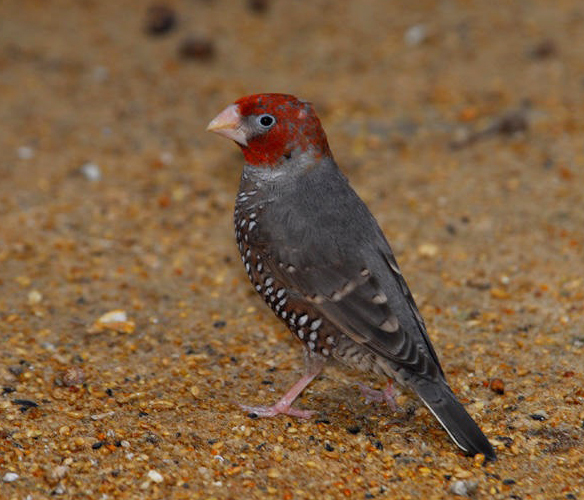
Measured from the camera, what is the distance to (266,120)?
4891 mm

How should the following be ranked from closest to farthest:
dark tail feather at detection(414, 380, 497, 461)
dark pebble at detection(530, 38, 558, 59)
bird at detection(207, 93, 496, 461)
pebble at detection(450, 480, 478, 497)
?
pebble at detection(450, 480, 478, 497)
dark tail feather at detection(414, 380, 497, 461)
bird at detection(207, 93, 496, 461)
dark pebble at detection(530, 38, 558, 59)

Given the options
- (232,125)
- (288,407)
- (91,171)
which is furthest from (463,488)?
(91,171)

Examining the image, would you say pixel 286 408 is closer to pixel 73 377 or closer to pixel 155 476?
pixel 155 476

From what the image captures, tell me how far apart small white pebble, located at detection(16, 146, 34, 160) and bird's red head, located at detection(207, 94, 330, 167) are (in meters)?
3.64

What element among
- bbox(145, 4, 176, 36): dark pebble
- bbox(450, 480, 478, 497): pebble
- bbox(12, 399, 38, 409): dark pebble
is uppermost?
bbox(145, 4, 176, 36): dark pebble

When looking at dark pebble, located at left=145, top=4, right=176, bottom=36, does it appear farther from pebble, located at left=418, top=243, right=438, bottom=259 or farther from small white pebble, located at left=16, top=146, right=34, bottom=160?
pebble, located at left=418, top=243, right=438, bottom=259

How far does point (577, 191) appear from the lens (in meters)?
7.32

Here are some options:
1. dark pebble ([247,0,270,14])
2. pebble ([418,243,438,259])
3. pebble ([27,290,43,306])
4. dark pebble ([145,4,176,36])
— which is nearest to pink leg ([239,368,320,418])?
pebble ([27,290,43,306])

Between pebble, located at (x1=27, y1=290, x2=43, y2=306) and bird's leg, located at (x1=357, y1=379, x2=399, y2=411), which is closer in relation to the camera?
bird's leg, located at (x1=357, y1=379, x2=399, y2=411)

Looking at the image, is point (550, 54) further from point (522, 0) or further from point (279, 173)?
point (279, 173)

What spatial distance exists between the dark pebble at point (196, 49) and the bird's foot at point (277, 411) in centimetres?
620

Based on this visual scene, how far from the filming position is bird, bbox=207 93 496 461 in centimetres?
444

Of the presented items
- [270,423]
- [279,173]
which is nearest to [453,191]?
[279,173]

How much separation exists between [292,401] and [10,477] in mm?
1587
